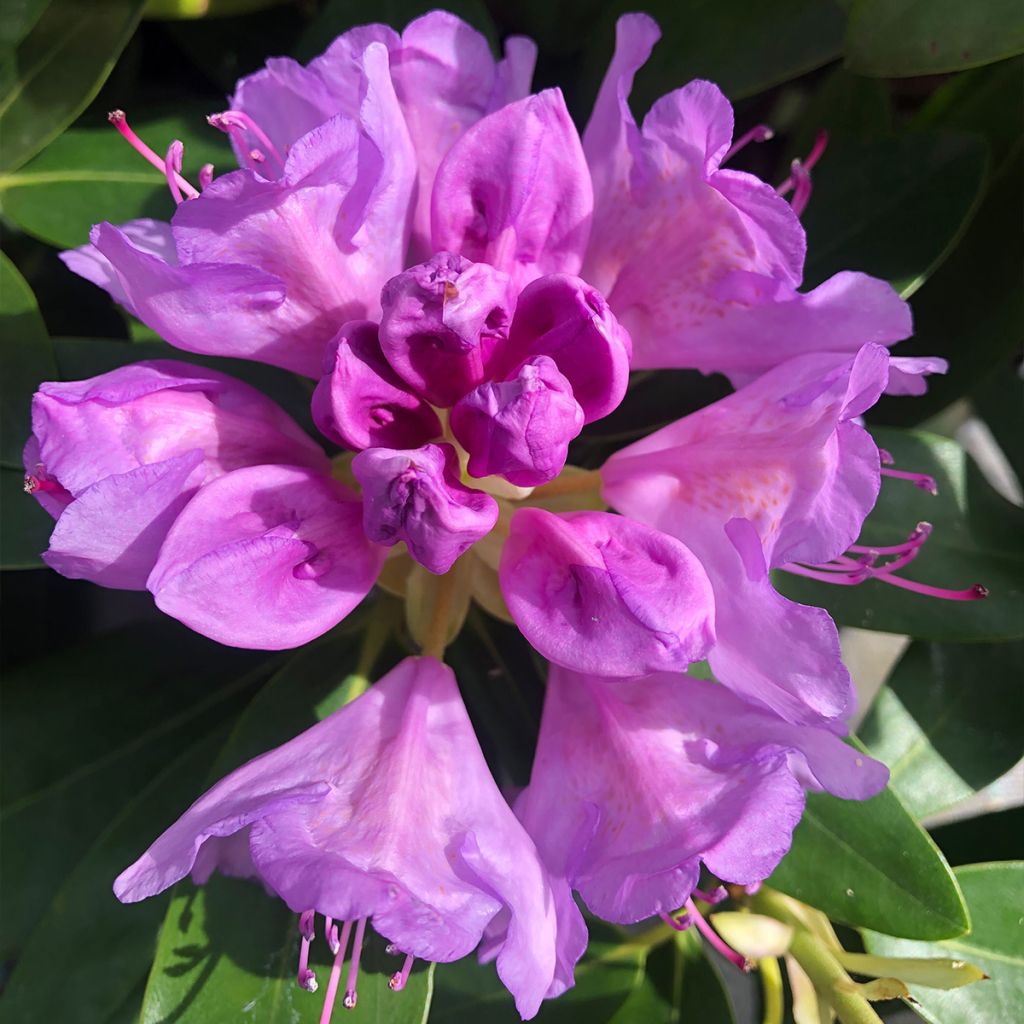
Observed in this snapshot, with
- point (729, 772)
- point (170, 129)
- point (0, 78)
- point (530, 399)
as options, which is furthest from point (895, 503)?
point (0, 78)

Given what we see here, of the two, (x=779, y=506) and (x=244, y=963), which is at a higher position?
(x=779, y=506)

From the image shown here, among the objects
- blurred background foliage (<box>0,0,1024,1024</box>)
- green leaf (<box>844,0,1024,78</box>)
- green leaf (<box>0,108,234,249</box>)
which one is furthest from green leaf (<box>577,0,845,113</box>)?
green leaf (<box>0,108,234,249</box>)

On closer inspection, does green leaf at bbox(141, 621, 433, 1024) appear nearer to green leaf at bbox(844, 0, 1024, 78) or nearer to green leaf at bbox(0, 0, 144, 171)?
green leaf at bbox(0, 0, 144, 171)

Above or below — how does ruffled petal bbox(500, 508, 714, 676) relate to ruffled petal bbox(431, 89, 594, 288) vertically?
below

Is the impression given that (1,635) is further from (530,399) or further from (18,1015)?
(530,399)

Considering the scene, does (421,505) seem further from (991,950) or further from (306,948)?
(991,950)

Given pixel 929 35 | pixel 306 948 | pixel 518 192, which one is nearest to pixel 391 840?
pixel 306 948

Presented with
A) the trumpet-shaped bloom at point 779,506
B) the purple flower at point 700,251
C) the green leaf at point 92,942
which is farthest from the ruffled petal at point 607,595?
the green leaf at point 92,942
